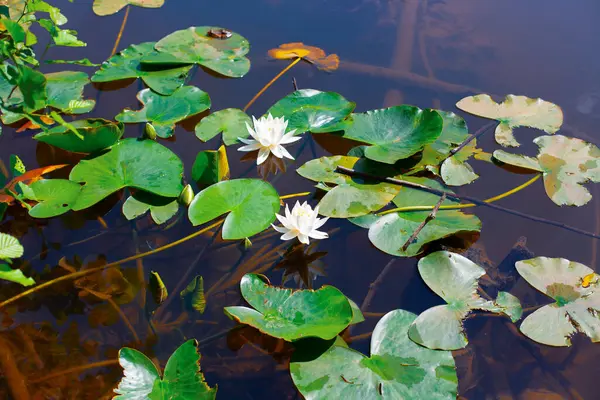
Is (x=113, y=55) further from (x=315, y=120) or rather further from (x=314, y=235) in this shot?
(x=314, y=235)

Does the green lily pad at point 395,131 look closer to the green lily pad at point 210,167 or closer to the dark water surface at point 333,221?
the dark water surface at point 333,221

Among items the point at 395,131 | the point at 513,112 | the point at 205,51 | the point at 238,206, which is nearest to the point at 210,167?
the point at 238,206

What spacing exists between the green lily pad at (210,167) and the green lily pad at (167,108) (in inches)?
12.6

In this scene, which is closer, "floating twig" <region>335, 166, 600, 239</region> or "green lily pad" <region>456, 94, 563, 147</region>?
"floating twig" <region>335, 166, 600, 239</region>

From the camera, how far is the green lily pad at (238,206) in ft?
6.16

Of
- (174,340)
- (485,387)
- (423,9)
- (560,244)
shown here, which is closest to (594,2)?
(423,9)

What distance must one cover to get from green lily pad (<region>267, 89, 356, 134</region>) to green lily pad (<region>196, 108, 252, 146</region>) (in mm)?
146

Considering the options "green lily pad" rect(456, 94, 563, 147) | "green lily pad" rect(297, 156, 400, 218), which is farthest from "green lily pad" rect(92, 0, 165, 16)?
"green lily pad" rect(456, 94, 563, 147)

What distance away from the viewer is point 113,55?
2754 mm

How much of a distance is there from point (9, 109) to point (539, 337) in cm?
201

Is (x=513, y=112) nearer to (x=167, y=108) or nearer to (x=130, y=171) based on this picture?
(x=167, y=108)

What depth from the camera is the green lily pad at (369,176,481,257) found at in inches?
75.3

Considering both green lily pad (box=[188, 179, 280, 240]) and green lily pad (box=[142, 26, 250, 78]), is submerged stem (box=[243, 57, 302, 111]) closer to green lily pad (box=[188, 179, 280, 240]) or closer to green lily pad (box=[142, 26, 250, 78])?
green lily pad (box=[142, 26, 250, 78])

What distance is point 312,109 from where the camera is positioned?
2.39 meters
